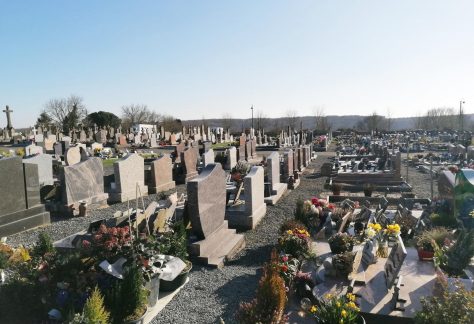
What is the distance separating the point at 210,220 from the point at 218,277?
190 centimetres

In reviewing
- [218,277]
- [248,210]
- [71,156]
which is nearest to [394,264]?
[218,277]

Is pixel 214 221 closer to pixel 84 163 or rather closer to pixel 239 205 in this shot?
pixel 239 205

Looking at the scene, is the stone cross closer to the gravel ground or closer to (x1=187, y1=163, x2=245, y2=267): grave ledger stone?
the gravel ground

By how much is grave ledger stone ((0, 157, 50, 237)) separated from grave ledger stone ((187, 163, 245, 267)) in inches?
222

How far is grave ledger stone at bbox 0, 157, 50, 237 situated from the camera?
10.7 m

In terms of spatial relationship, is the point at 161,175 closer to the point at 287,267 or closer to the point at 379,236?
the point at 379,236

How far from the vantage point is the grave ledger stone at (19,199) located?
10.7 metres

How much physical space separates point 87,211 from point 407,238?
32.9 ft

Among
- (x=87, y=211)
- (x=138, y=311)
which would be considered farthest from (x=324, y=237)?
(x=87, y=211)

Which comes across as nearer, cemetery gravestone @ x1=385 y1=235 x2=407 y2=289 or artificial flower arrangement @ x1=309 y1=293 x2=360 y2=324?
artificial flower arrangement @ x1=309 y1=293 x2=360 y2=324

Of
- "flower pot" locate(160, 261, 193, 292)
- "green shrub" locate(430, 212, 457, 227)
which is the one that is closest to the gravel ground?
"flower pot" locate(160, 261, 193, 292)

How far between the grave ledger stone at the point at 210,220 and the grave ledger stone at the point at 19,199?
5.65 m

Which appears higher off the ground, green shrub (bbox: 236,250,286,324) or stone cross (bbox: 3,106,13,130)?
stone cross (bbox: 3,106,13,130)

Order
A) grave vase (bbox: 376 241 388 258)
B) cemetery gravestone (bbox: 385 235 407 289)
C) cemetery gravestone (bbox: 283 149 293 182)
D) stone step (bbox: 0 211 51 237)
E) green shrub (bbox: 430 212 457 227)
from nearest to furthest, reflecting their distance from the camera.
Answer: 1. cemetery gravestone (bbox: 385 235 407 289)
2. grave vase (bbox: 376 241 388 258)
3. green shrub (bbox: 430 212 457 227)
4. stone step (bbox: 0 211 51 237)
5. cemetery gravestone (bbox: 283 149 293 182)
